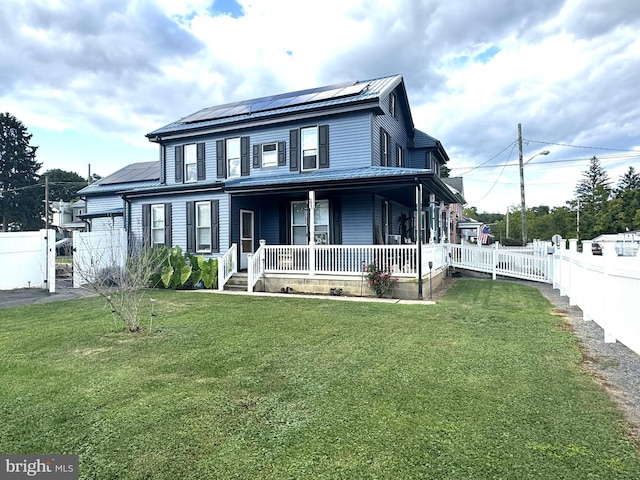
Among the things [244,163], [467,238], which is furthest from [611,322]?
[467,238]

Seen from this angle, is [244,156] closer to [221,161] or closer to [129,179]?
[221,161]

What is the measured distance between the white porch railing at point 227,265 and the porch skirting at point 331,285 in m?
1.06

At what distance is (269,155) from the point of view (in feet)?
46.8

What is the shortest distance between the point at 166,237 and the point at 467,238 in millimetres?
33108

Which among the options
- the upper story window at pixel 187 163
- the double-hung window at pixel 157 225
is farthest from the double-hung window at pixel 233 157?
the double-hung window at pixel 157 225

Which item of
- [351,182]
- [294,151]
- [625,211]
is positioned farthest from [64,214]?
[625,211]

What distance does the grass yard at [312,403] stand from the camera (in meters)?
2.51

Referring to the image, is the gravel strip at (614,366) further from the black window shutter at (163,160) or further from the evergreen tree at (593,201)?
the evergreen tree at (593,201)

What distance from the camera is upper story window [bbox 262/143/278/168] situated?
46.3 feet

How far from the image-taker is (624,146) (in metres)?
29.4

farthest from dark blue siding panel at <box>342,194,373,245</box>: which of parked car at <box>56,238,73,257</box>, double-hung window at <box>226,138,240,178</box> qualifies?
parked car at <box>56,238,73,257</box>

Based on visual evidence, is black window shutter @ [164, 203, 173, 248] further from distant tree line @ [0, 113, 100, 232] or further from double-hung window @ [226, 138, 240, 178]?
distant tree line @ [0, 113, 100, 232]

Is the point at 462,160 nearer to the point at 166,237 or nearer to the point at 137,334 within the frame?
the point at 166,237

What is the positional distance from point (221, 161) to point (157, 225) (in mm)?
3566
